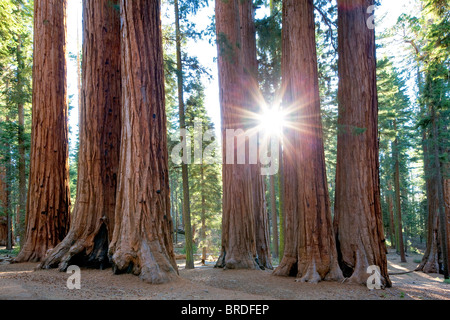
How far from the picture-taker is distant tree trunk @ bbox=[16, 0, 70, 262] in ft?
25.9

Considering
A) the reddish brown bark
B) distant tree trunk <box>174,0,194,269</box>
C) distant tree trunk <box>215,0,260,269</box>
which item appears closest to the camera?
distant tree trunk <box>215,0,260,269</box>

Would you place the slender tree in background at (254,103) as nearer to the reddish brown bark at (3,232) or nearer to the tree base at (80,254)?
the tree base at (80,254)

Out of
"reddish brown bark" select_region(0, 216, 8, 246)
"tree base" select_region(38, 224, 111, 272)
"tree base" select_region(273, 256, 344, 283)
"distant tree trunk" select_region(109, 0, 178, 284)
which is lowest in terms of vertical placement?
"reddish brown bark" select_region(0, 216, 8, 246)

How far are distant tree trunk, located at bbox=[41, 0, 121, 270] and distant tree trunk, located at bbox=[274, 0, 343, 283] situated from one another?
402 centimetres

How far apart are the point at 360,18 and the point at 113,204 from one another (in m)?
6.98

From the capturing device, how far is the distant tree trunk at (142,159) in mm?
5102

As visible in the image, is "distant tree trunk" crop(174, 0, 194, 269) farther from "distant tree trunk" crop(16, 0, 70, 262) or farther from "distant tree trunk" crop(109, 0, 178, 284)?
"distant tree trunk" crop(109, 0, 178, 284)

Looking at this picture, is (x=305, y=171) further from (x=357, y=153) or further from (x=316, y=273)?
(x=316, y=273)

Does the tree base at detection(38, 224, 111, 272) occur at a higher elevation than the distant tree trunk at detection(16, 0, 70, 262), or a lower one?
lower

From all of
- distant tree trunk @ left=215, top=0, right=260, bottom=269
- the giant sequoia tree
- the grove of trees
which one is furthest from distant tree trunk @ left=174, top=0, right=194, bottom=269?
distant tree trunk @ left=215, top=0, right=260, bottom=269

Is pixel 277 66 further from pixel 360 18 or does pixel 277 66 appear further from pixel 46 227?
pixel 46 227

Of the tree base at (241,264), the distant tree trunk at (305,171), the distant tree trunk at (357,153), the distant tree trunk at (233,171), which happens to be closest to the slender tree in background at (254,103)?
the distant tree trunk at (233,171)

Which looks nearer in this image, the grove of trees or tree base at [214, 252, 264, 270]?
the grove of trees

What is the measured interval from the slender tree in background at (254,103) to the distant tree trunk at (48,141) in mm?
5307
